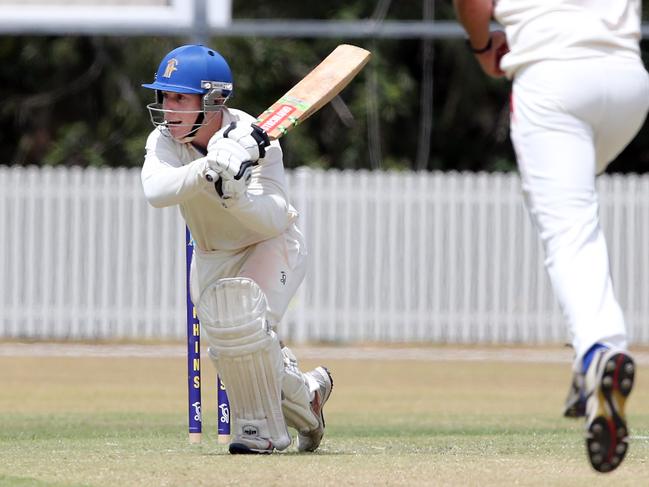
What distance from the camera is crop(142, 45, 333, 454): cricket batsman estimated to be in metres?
5.27

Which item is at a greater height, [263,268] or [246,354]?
[263,268]

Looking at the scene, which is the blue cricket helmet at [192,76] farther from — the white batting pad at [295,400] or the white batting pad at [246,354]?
the white batting pad at [295,400]

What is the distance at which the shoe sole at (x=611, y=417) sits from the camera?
3.88 meters

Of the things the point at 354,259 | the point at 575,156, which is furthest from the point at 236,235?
the point at 354,259

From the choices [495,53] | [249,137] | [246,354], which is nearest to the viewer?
[495,53]

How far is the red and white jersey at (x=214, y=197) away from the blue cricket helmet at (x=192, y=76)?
0.44 feet

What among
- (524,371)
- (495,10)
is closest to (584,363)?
(495,10)

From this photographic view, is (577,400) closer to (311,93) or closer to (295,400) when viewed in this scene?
(295,400)

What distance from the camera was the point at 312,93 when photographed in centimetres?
611

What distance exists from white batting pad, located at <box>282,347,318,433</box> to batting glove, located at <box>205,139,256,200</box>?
0.87 meters

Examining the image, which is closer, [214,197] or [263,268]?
[214,197]

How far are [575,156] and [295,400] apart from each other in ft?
6.72

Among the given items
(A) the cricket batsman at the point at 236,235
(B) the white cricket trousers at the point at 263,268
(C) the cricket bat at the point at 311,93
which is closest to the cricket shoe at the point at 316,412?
(A) the cricket batsman at the point at 236,235

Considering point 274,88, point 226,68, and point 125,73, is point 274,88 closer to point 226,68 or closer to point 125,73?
point 125,73
